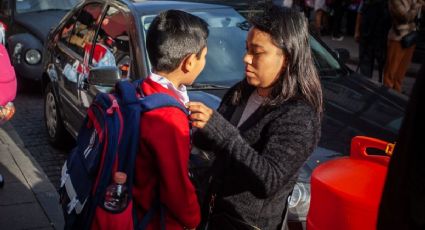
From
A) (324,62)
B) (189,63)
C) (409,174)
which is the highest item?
(409,174)

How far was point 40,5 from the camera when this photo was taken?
9195mm

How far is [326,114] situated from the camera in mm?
3861

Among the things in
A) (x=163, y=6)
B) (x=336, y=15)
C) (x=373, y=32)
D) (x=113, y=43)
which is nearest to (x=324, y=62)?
(x=163, y=6)

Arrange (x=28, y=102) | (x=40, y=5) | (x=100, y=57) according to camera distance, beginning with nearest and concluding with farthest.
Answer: (x=100, y=57)
(x=28, y=102)
(x=40, y=5)

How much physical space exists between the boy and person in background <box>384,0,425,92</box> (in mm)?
6336

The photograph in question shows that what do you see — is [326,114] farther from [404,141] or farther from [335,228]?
[404,141]

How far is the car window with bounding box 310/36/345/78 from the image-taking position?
4.63m

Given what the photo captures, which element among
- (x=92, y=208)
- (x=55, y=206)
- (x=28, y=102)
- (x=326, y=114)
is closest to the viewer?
(x=92, y=208)

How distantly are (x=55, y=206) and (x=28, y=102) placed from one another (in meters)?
3.79

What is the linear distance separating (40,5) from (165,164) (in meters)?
7.86

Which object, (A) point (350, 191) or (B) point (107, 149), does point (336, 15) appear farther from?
(B) point (107, 149)

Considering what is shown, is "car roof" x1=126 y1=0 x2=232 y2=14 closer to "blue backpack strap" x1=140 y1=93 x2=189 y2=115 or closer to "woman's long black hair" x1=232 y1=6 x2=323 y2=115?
"woman's long black hair" x1=232 y1=6 x2=323 y2=115

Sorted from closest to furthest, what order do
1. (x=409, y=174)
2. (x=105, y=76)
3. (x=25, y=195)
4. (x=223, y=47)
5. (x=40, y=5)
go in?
1. (x=409, y=174)
2. (x=105, y=76)
3. (x=223, y=47)
4. (x=25, y=195)
5. (x=40, y=5)

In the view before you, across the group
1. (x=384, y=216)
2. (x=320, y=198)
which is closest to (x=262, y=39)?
(x=320, y=198)
